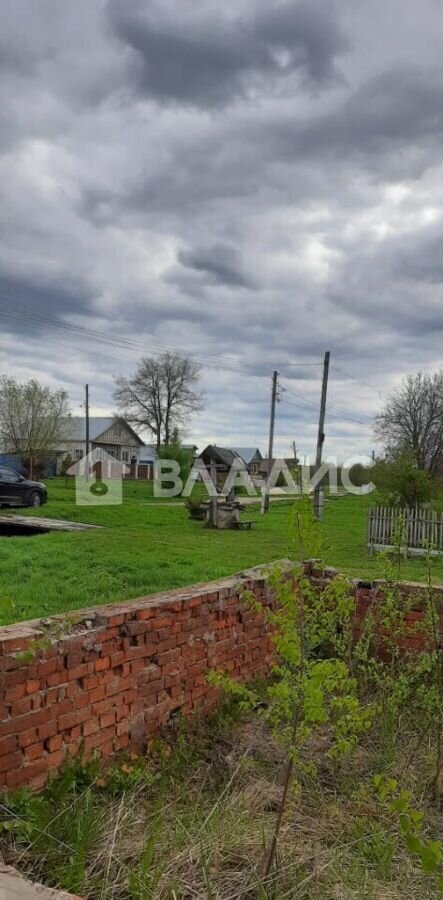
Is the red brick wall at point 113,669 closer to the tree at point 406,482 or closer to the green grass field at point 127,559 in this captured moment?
the green grass field at point 127,559

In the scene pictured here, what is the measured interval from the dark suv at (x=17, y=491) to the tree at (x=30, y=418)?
42.7 ft

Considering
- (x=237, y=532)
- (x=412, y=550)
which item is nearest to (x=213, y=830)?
(x=412, y=550)

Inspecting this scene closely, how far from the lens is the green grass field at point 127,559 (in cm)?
588

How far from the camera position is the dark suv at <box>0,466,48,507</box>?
18.3 m

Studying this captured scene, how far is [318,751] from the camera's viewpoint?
4.00m

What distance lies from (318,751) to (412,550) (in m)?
9.45

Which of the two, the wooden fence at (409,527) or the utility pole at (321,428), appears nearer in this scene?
the wooden fence at (409,527)

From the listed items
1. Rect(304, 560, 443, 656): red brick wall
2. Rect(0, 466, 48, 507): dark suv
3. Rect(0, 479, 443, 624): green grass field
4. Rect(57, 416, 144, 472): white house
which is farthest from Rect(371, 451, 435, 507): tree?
Rect(57, 416, 144, 472): white house

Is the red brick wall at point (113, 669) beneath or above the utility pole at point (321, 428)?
beneath

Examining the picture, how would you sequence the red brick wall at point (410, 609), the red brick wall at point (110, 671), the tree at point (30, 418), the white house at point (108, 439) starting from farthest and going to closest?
1. the white house at point (108, 439)
2. the tree at point (30, 418)
3. the red brick wall at point (410, 609)
4. the red brick wall at point (110, 671)

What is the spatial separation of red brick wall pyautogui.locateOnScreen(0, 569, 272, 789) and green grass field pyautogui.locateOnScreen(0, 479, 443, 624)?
0.39m

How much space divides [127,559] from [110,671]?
16.2ft

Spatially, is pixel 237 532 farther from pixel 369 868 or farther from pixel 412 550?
pixel 369 868

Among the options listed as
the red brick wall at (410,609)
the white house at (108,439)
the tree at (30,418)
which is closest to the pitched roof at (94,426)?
the white house at (108,439)
